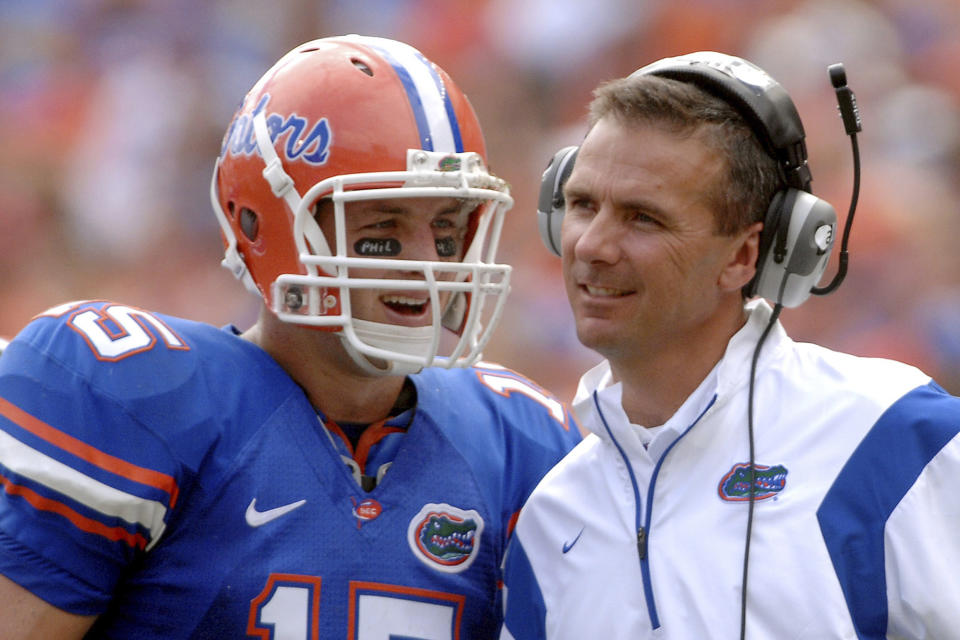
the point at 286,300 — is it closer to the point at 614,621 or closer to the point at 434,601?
the point at 434,601

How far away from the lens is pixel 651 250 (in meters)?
2.15

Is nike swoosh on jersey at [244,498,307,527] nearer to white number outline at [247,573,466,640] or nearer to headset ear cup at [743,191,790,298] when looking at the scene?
white number outline at [247,573,466,640]

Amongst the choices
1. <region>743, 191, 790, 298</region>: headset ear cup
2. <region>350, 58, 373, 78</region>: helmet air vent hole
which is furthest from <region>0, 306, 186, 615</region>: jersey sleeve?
<region>743, 191, 790, 298</region>: headset ear cup

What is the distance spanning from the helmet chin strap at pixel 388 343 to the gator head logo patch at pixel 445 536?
0.27 m

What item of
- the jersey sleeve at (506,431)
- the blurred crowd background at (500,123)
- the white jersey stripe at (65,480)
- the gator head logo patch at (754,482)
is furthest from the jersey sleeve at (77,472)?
the blurred crowd background at (500,123)

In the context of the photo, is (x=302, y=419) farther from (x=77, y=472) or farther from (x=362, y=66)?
(x=362, y=66)

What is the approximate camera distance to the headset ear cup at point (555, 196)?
2.42 meters

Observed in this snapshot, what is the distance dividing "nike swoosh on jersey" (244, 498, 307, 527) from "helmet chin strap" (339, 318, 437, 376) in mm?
303

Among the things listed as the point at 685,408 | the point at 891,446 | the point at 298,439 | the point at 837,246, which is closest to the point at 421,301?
the point at 298,439

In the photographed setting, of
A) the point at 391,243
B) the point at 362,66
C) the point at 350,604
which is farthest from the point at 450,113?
the point at 350,604

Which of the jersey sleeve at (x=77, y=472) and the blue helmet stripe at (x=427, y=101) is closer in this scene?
the jersey sleeve at (x=77, y=472)

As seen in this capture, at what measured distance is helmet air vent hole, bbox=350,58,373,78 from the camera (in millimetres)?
2409

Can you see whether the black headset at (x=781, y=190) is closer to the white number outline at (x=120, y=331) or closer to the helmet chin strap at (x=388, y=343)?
the helmet chin strap at (x=388, y=343)

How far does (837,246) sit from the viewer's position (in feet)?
15.9
